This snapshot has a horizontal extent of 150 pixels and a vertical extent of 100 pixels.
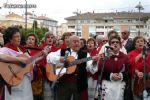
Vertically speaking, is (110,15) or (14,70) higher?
(110,15)

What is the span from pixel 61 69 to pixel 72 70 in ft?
0.71

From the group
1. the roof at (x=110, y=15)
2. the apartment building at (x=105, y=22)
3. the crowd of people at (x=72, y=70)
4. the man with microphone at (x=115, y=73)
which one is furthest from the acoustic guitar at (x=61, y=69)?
the roof at (x=110, y=15)

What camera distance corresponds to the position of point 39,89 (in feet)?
26.6

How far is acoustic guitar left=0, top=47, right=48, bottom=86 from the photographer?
6641 mm

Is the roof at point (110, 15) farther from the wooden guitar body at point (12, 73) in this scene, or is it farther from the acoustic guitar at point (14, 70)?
the wooden guitar body at point (12, 73)

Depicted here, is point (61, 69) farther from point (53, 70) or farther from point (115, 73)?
point (115, 73)

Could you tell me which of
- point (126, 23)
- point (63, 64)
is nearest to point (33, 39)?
point (63, 64)

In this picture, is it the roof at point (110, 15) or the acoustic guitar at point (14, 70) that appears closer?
the acoustic guitar at point (14, 70)

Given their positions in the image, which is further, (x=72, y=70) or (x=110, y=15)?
(x=110, y=15)

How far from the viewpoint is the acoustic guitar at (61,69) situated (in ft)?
23.5

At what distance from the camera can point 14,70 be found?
6758mm

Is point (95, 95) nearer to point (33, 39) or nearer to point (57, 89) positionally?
point (57, 89)

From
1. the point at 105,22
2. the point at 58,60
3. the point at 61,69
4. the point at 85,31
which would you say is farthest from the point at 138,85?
the point at 105,22

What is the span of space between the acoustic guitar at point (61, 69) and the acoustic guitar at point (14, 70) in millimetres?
571
